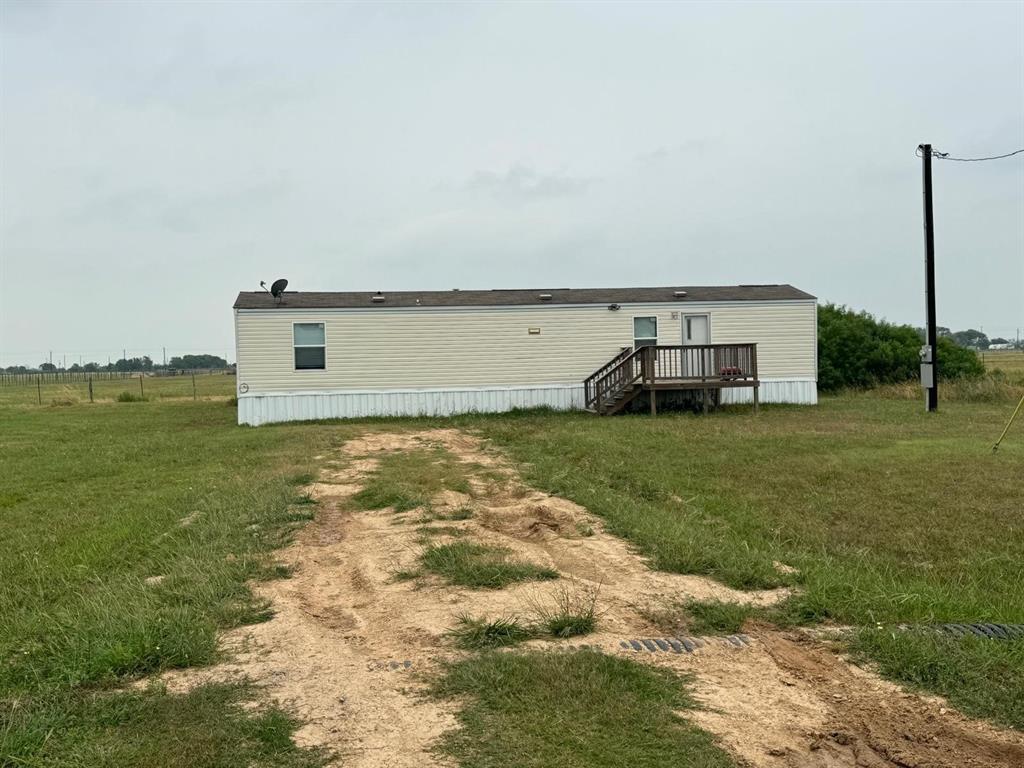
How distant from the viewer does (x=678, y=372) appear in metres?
18.2

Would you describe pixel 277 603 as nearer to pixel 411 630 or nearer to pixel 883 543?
pixel 411 630

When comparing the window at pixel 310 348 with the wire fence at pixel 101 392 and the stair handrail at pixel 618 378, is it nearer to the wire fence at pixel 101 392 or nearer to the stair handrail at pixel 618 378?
the stair handrail at pixel 618 378

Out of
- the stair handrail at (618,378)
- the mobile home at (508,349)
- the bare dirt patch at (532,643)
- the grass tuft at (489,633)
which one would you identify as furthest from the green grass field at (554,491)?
the mobile home at (508,349)

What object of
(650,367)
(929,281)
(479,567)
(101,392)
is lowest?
(479,567)

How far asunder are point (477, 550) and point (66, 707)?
9.61 feet

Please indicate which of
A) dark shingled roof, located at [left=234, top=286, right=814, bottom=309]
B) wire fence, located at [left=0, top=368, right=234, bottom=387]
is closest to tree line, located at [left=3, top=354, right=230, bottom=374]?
wire fence, located at [left=0, top=368, right=234, bottom=387]

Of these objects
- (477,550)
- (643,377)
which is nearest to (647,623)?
(477,550)

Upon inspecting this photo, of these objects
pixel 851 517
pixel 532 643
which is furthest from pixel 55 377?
pixel 532 643

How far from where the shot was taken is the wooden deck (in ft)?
57.6

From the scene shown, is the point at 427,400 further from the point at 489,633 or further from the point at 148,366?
the point at 148,366

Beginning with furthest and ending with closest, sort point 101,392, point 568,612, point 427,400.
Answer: point 101,392
point 427,400
point 568,612

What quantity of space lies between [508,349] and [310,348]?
15.2ft

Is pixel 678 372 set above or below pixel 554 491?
above

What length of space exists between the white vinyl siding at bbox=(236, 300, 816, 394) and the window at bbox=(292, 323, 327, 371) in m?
0.13
